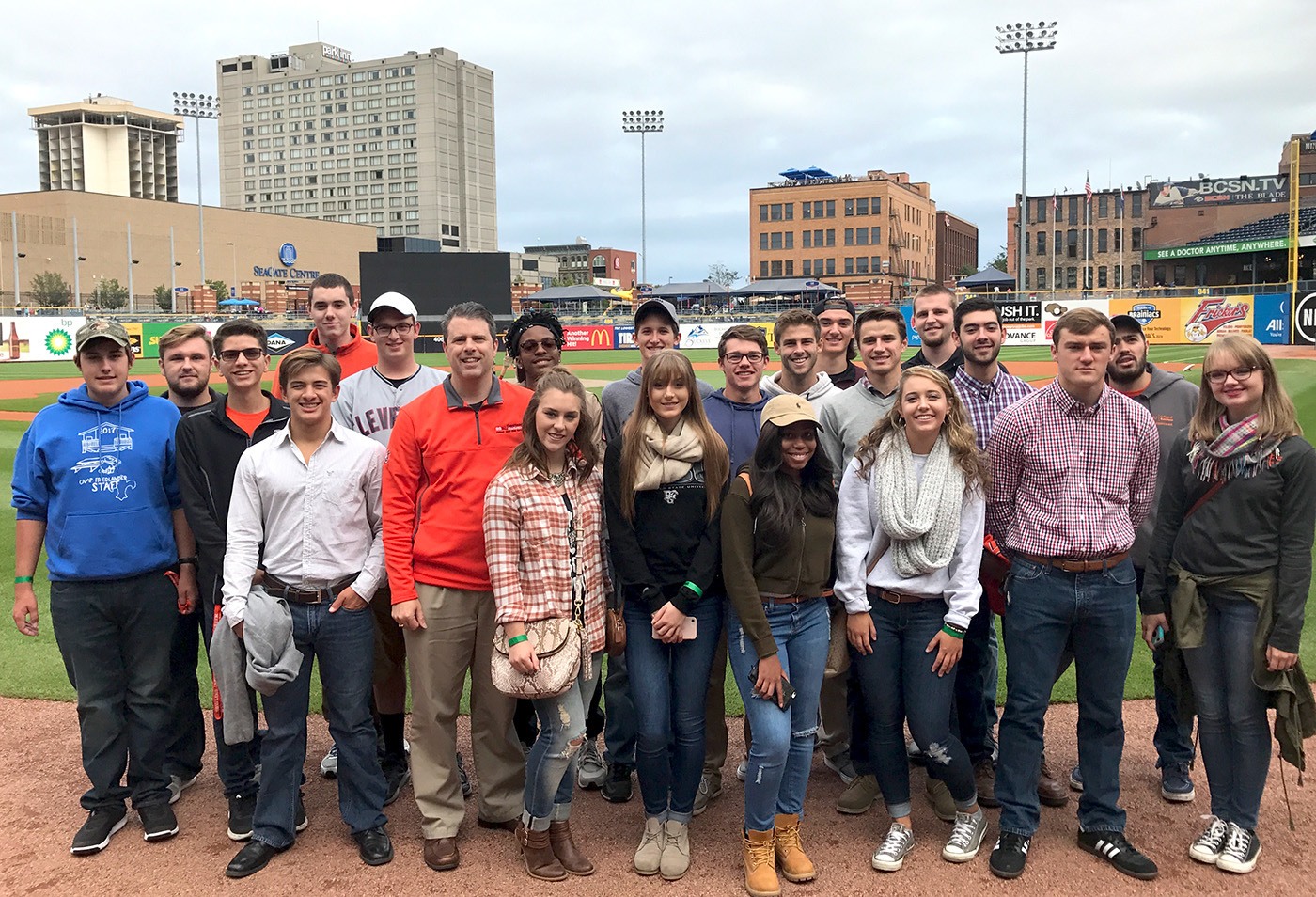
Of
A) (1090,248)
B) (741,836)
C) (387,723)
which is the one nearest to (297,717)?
(387,723)

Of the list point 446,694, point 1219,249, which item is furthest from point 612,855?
point 1219,249

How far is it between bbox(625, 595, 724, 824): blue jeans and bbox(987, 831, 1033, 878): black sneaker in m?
1.22

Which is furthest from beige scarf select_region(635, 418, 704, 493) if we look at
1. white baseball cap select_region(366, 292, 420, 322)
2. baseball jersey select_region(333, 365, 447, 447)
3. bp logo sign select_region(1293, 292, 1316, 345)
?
bp logo sign select_region(1293, 292, 1316, 345)

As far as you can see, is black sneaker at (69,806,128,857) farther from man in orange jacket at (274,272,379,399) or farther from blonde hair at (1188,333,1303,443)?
blonde hair at (1188,333,1303,443)

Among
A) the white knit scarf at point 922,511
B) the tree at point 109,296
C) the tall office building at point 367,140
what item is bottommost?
the white knit scarf at point 922,511

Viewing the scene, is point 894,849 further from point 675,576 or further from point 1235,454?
point 1235,454

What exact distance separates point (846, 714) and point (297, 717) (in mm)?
2653

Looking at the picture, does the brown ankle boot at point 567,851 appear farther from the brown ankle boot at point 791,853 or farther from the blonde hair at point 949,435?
the blonde hair at point 949,435

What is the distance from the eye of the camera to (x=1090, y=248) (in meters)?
94.1

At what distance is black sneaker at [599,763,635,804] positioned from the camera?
479 centimetres

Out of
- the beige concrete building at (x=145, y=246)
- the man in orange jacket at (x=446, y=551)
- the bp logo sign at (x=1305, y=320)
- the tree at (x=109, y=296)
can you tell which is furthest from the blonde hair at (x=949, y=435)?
the tree at (x=109, y=296)

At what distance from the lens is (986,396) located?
4.83 metres

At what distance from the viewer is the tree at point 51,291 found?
84506mm

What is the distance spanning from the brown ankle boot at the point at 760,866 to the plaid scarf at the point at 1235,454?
2.28 metres
